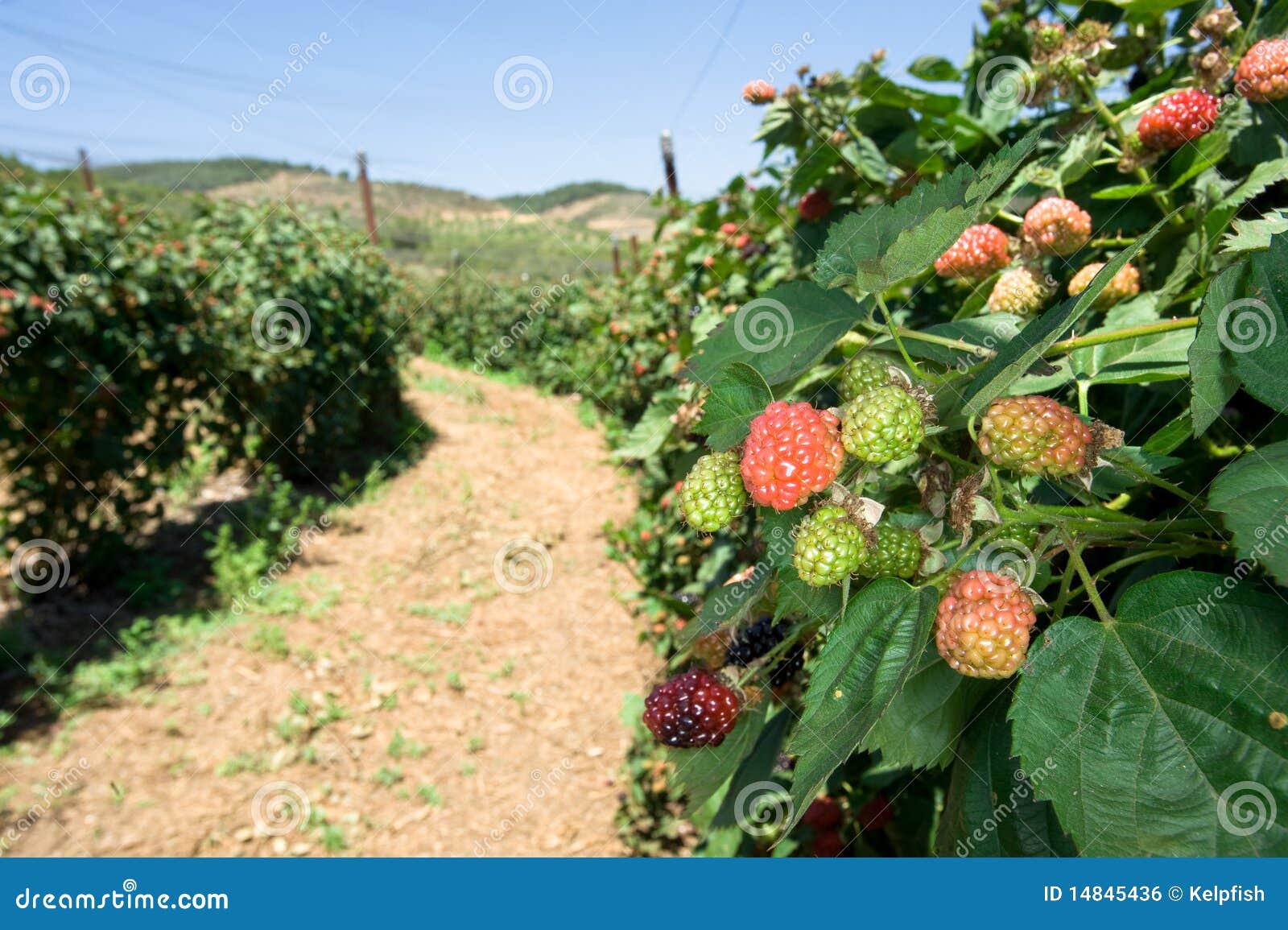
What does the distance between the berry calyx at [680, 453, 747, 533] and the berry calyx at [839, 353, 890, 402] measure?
117 mm

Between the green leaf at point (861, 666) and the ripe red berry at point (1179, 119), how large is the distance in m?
0.71

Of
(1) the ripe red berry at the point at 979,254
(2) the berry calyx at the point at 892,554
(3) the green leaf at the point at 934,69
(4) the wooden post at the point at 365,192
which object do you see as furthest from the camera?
(4) the wooden post at the point at 365,192

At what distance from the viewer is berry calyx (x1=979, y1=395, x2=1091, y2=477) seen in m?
0.56

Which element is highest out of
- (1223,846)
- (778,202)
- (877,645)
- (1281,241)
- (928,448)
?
(778,202)

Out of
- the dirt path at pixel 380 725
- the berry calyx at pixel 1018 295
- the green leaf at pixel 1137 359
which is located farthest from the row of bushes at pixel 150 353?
the green leaf at pixel 1137 359

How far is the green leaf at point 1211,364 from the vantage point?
549mm

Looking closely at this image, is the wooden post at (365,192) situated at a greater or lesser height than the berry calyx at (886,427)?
greater

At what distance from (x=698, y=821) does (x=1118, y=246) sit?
121 cm

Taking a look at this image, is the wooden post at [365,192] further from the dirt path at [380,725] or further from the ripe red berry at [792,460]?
the ripe red berry at [792,460]

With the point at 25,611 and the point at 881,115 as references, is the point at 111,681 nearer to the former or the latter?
the point at 25,611

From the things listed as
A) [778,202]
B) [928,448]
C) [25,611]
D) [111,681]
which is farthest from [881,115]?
[25,611]

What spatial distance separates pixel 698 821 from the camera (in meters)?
1.49

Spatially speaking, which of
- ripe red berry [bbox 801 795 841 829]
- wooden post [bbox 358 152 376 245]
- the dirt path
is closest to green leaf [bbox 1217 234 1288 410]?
ripe red berry [bbox 801 795 841 829]

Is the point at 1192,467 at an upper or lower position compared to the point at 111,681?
upper
